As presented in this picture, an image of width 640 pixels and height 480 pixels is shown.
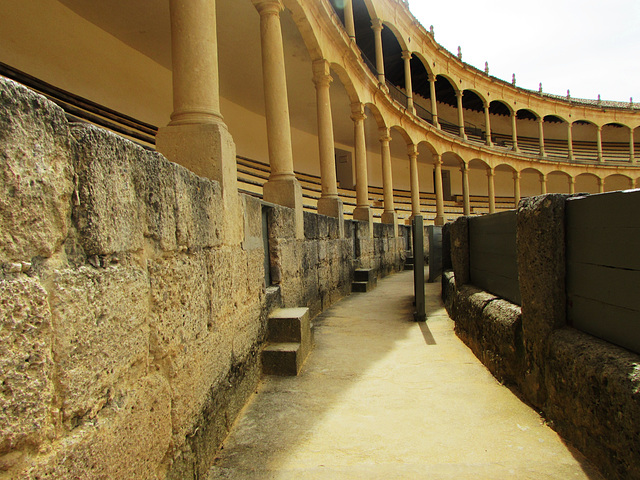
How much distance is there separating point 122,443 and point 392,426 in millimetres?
1608

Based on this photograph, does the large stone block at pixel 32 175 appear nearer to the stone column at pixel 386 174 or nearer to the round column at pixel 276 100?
the round column at pixel 276 100

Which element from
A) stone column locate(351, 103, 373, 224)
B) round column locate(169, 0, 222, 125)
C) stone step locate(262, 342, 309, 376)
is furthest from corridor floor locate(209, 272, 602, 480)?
stone column locate(351, 103, 373, 224)

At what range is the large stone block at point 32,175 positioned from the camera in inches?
34.4

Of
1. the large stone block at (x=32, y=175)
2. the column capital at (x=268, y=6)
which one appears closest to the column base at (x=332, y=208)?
the column capital at (x=268, y=6)

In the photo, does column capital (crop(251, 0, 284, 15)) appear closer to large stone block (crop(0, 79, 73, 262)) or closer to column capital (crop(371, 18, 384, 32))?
large stone block (crop(0, 79, 73, 262))

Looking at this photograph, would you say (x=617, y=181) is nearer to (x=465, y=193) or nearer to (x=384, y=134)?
(x=465, y=193)

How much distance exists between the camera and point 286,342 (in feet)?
11.5

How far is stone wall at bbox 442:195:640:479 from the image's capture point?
166 cm

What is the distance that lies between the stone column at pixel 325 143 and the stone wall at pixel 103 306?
521cm

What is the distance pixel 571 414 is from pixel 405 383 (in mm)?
1255

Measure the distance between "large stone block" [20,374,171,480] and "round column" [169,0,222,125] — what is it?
206 centimetres

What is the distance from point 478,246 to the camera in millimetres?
4305

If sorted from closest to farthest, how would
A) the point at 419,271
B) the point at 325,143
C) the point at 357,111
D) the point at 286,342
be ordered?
the point at 286,342, the point at 419,271, the point at 325,143, the point at 357,111

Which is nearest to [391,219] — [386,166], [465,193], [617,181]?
[386,166]
